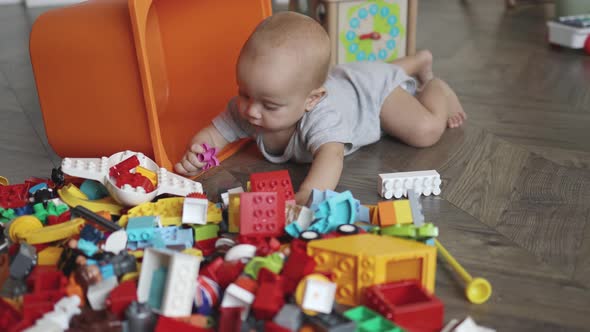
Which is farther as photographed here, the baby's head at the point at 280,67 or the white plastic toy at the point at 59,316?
the baby's head at the point at 280,67

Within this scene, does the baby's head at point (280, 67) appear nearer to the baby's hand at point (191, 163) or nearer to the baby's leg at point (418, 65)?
the baby's hand at point (191, 163)

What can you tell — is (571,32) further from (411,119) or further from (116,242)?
(116,242)

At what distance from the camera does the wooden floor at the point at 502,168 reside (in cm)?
91

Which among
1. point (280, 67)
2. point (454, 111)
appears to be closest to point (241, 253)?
point (280, 67)

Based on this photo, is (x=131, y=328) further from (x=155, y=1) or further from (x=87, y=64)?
(x=155, y=1)

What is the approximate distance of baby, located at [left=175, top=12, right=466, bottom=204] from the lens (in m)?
1.12

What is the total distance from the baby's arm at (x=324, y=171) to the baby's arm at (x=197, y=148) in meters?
0.22

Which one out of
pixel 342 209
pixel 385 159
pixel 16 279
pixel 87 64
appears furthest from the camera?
pixel 385 159

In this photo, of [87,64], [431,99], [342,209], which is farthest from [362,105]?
[87,64]

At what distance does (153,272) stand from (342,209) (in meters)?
0.30

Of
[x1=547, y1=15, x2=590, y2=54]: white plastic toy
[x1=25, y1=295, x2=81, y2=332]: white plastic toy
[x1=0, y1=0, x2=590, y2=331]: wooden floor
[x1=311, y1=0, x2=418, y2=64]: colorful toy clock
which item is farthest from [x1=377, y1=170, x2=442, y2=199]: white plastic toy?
[x1=547, y1=15, x2=590, y2=54]: white plastic toy

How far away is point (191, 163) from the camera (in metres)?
1.27

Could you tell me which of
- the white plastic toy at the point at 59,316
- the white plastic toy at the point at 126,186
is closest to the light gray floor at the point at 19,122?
the white plastic toy at the point at 126,186

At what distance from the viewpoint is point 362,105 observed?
1.37m
